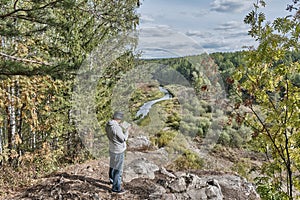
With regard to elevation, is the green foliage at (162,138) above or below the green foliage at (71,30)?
below

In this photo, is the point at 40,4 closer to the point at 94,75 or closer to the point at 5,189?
the point at 94,75

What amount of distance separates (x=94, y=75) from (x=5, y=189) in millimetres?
2435

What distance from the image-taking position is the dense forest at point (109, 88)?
7.82 ft

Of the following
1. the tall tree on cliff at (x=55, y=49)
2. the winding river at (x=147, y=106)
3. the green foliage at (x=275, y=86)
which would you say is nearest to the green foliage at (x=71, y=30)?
the tall tree on cliff at (x=55, y=49)

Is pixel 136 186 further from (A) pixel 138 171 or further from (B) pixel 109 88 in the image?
(B) pixel 109 88

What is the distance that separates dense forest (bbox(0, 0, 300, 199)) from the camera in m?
2.38

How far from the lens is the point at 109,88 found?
5.84 metres

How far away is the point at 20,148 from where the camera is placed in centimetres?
505

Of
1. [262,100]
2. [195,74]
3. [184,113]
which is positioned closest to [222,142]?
[184,113]

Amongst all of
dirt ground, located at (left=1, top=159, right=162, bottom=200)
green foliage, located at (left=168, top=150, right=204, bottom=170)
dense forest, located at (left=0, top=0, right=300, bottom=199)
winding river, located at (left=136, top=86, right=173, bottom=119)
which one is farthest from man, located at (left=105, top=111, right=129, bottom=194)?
winding river, located at (left=136, top=86, right=173, bottom=119)

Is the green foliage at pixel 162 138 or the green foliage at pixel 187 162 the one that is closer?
the green foliage at pixel 187 162

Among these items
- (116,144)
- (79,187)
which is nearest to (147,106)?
(116,144)

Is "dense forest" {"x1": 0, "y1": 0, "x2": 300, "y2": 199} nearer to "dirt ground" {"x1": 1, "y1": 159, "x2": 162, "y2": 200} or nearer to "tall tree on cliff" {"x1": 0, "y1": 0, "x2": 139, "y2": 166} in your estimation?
"tall tree on cliff" {"x1": 0, "y1": 0, "x2": 139, "y2": 166}

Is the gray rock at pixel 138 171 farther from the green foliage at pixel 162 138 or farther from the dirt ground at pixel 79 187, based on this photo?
the green foliage at pixel 162 138
